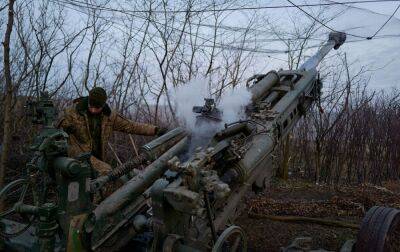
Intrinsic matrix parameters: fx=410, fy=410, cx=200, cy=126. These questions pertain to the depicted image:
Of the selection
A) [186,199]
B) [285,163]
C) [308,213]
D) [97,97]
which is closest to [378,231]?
[186,199]

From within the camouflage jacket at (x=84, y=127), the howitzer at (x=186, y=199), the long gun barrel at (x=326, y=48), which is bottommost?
the howitzer at (x=186, y=199)

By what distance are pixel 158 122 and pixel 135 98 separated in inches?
42.0

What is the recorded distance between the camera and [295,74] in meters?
5.93

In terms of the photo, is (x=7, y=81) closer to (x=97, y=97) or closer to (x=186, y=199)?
(x=97, y=97)

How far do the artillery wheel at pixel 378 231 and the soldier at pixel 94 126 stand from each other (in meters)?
2.59

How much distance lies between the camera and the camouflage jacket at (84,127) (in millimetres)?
5102

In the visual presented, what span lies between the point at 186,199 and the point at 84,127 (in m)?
2.58

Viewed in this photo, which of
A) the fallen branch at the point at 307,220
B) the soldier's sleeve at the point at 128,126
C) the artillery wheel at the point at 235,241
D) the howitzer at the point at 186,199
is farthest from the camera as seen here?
the fallen branch at the point at 307,220

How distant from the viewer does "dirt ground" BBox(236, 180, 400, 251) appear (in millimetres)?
5488

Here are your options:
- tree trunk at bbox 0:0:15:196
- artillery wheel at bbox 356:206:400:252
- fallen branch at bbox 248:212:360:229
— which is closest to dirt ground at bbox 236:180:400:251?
fallen branch at bbox 248:212:360:229

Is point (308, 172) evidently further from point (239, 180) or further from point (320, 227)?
point (239, 180)

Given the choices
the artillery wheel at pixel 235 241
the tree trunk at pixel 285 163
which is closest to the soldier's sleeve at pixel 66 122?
the artillery wheel at pixel 235 241

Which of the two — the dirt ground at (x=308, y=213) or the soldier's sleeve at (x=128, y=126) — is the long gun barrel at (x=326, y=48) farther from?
the soldier's sleeve at (x=128, y=126)

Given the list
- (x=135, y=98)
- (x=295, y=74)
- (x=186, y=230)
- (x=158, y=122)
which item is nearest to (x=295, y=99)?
(x=295, y=74)
